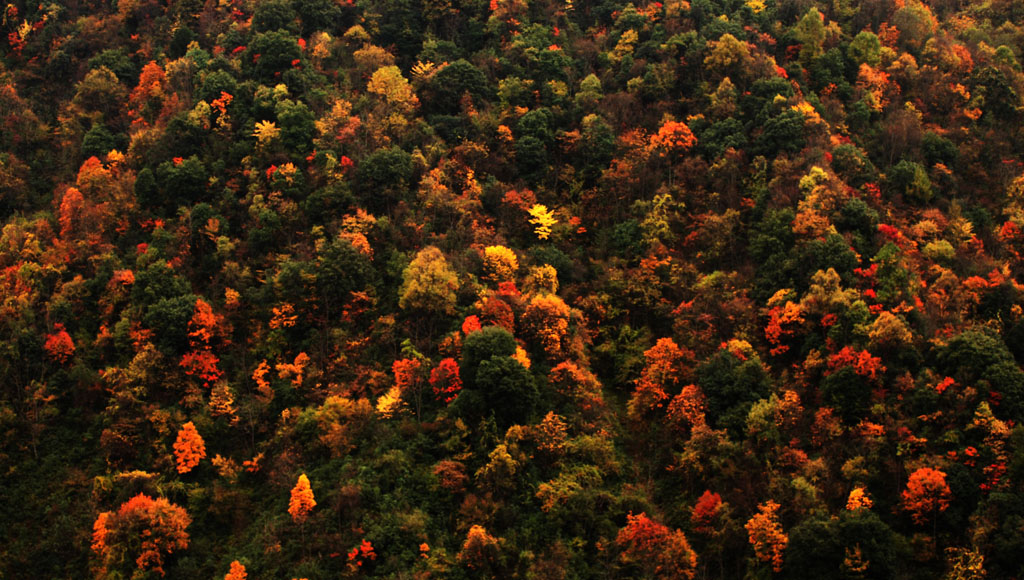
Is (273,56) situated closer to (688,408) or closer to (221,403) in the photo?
(221,403)

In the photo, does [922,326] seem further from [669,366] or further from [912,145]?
[912,145]

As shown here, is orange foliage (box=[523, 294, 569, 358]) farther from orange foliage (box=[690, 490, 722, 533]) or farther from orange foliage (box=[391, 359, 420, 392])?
orange foliage (box=[690, 490, 722, 533])

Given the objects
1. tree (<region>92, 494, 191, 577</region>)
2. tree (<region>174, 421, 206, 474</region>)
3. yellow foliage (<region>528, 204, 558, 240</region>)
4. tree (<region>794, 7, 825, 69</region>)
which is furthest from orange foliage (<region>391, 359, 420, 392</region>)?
tree (<region>794, 7, 825, 69</region>)

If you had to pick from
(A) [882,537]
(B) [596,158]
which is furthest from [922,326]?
(B) [596,158]

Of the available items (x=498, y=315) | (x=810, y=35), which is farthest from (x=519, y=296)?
(x=810, y=35)

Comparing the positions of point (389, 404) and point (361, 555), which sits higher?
point (389, 404)

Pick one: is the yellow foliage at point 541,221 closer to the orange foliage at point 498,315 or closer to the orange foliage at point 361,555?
the orange foliage at point 498,315

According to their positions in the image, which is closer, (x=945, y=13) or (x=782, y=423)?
(x=782, y=423)
